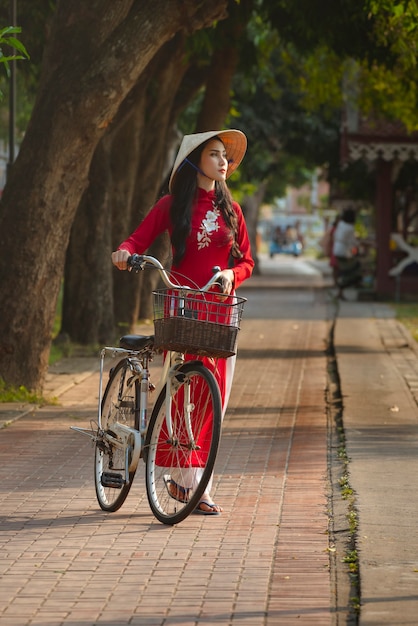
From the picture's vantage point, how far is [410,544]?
253 inches

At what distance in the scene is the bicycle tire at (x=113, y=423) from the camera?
7.20 meters

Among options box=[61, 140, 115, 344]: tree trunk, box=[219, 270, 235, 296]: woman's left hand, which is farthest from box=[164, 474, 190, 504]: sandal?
box=[61, 140, 115, 344]: tree trunk

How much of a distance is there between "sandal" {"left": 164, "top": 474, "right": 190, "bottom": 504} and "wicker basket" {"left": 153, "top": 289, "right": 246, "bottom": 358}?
73 cm

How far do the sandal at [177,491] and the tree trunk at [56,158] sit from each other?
488 centimetres

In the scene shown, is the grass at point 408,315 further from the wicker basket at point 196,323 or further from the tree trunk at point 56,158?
the wicker basket at point 196,323

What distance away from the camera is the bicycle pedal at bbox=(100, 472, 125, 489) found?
7156 millimetres

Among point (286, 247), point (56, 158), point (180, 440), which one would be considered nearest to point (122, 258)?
point (180, 440)

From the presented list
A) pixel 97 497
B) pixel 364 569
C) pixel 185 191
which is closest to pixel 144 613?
pixel 364 569

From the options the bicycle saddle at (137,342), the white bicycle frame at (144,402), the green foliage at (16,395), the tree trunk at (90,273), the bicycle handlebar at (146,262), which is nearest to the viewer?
the bicycle handlebar at (146,262)

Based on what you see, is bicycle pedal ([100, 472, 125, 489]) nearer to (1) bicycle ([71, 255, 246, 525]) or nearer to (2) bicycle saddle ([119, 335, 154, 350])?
(1) bicycle ([71, 255, 246, 525])

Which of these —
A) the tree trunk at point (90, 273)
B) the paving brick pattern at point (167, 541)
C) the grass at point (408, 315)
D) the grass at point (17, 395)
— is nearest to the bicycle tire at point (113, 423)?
the paving brick pattern at point (167, 541)

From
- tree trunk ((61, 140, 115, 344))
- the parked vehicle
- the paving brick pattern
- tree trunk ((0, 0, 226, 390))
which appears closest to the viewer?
the paving brick pattern

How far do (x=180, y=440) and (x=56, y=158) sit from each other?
5129mm

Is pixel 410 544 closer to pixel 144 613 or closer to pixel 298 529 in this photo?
pixel 298 529
